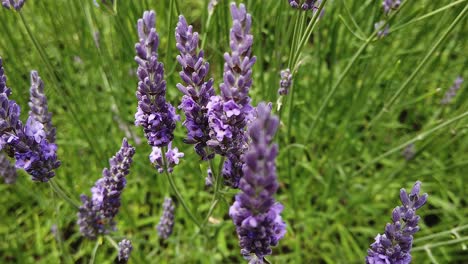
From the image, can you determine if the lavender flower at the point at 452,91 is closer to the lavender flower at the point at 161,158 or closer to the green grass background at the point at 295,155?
the green grass background at the point at 295,155

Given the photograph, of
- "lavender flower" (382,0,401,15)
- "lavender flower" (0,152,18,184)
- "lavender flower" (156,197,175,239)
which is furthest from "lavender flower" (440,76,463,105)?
"lavender flower" (0,152,18,184)

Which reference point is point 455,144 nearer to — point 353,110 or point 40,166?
point 353,110

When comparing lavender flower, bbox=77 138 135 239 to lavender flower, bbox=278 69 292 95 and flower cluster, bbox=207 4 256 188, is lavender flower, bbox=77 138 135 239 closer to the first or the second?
flower cluster, bbox=207 4 256 188

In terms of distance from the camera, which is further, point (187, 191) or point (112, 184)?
point (187, 191)

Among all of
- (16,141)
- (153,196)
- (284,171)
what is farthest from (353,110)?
(16,141)

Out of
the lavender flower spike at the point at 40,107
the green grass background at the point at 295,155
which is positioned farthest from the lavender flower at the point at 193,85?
the green grass background at the point at 295,155

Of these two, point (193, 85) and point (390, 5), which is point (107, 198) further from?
point (390, 5)
